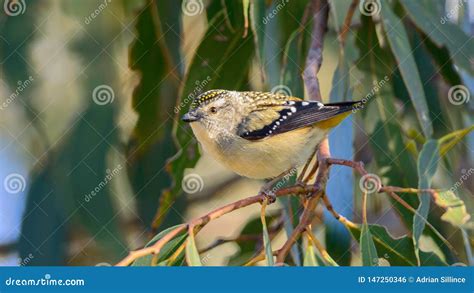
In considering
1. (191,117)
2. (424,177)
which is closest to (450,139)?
(424,177)

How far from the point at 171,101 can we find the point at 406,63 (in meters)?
0.65

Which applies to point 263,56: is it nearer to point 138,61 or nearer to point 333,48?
point 333,48

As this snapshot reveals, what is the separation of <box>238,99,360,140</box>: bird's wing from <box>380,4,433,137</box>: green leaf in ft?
0.57

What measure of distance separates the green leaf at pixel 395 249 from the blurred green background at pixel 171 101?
6 centimetres

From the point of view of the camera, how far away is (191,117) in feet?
6.64

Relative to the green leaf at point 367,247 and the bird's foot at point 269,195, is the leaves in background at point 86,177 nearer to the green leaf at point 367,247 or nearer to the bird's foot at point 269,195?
the bird's foot at point 269,195

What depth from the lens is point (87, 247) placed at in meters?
2.14

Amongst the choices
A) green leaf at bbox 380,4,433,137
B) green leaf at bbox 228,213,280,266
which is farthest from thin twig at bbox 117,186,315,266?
green leaf at bbox 380,4,433,137

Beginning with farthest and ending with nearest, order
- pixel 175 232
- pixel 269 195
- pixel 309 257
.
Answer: pixel 269 195 < pixel 309 257 < pixel 175 232

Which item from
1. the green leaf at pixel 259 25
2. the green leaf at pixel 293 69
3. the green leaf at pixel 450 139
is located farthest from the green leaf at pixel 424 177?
the green leaf at pixel 259 25

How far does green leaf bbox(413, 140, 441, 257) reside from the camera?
1.87 metres

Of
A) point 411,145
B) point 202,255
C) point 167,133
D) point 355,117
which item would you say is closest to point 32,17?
point 167,133

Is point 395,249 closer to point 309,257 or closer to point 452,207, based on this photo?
point 452,207

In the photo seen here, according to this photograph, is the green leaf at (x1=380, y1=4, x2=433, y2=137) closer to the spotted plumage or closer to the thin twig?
the spotted plumage
